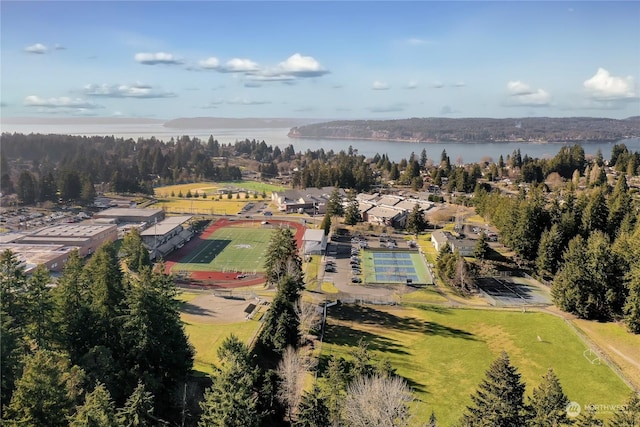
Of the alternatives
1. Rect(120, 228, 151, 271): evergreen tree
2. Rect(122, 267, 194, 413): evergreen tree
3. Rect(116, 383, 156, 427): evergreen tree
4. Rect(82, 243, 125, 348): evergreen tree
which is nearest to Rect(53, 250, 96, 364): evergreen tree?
Rect(82, 243, 125, 348): evergreen tree

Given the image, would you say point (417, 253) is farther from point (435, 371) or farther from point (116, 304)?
point (116, 304)

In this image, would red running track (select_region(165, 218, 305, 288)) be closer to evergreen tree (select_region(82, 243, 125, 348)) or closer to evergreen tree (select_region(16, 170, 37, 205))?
evergreen tree (select_region(82, 243, 125, 348))

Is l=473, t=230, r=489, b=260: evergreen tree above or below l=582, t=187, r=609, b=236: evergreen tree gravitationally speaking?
below

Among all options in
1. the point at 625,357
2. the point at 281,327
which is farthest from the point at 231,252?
the point at 625,357

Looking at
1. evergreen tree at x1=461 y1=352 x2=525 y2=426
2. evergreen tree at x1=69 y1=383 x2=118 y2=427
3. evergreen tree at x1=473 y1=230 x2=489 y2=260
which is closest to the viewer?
evergreen tree at x1=69 y1=383 x2=118 y2=427

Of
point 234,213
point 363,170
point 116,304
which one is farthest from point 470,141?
point 116,304

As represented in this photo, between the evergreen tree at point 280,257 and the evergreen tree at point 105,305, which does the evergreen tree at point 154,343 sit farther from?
the evergreen tree at point 280,257
